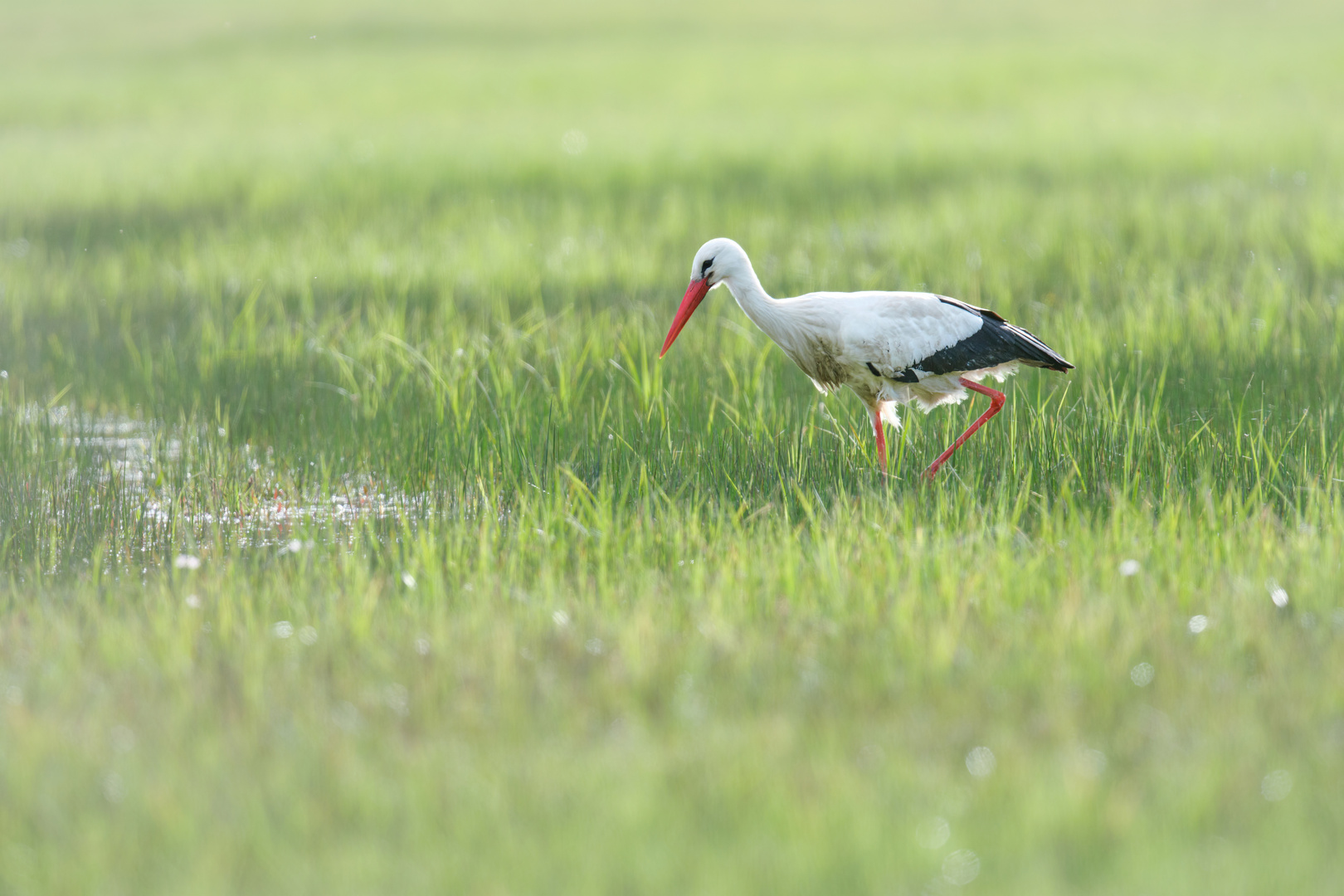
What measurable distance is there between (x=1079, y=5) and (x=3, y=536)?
4016cm

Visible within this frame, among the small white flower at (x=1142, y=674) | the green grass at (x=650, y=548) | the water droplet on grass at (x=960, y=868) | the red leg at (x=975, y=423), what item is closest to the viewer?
the water droplet on grass at (x=960, y=868)

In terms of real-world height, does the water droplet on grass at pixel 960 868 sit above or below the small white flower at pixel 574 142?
below

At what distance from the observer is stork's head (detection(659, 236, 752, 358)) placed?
15.8ft

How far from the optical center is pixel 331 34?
32.4m

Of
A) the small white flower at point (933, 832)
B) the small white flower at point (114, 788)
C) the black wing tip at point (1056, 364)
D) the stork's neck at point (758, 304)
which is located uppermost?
the stork's neck at point (758, 304)

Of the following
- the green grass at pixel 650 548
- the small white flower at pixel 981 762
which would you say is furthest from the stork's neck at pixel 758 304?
the small white flower at pixel 981 762

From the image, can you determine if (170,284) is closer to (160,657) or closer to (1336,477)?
(160,657)

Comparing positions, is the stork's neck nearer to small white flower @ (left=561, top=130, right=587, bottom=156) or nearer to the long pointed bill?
the long pointed bill

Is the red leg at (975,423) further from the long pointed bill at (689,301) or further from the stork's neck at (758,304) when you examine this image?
the long pointed bill at (689,301)

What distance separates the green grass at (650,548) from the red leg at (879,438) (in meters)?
0.08

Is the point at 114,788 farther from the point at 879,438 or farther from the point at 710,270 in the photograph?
the point at 879,438

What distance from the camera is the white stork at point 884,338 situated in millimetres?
4699

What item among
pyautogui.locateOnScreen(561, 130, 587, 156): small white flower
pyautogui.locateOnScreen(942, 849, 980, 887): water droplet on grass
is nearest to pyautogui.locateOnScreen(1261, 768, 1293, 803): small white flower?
pyautogui.locateOnScreen(942, 849, 980, 887): water droplet on grass

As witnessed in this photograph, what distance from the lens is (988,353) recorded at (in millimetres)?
4746
